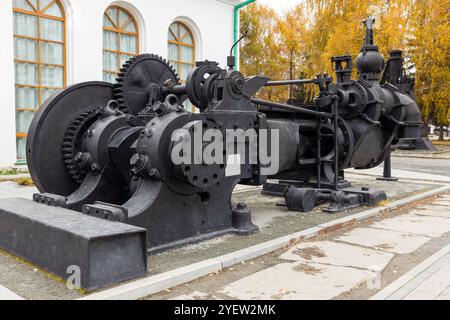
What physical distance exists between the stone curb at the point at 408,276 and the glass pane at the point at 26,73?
10.0m

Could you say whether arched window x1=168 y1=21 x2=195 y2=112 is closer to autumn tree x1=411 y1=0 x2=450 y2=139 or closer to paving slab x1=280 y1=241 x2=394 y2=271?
paving slab x1=280 y1=241 x2=394 y2=271

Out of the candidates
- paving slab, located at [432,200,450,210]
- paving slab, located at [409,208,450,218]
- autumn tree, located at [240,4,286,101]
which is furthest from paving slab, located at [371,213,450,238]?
autumn tree, located at [240,4,286,101]

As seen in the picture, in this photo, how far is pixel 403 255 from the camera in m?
4.80

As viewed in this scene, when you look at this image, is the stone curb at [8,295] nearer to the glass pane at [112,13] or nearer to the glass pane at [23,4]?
the glass pane at [23,4]

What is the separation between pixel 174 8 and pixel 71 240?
1178 cm

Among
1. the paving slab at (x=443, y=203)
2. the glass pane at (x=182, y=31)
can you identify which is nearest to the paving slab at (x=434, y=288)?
the paving slab at (x=443, y=203)

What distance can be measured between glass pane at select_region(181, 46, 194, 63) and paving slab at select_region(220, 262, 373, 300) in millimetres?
11578

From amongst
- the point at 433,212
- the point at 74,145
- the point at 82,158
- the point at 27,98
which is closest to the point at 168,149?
the point at 82,158

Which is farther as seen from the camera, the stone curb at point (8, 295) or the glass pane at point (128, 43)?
the glass pane at point (128, 43)

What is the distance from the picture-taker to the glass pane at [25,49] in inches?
455

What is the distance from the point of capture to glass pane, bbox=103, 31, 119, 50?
13055mm

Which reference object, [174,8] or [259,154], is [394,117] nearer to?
[259,154]

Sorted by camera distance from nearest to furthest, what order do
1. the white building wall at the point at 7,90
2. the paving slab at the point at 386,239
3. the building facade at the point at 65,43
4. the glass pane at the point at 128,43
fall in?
the paving slab at the point at 386,239 → the white building wall at the point at 7,90 → the building facade at the point at 65,43 → the glass pane at the point at 128,43
